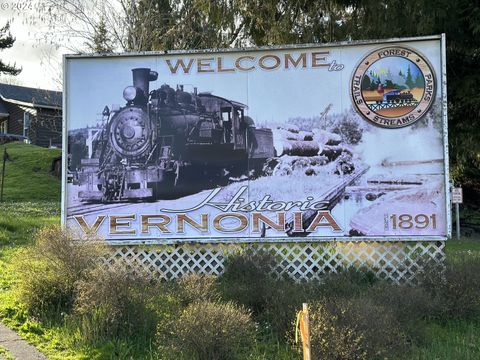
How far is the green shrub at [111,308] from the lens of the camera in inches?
194

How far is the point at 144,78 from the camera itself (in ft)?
25.3

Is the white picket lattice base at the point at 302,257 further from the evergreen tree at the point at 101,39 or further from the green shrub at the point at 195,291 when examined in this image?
the evergreen tree at the point at 101,39

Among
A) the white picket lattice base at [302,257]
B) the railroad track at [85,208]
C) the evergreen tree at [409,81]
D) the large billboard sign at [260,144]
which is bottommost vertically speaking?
the white picket lattice base at [302,257]

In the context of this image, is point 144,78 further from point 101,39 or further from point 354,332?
point 101,39

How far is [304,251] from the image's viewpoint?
746 centimetres

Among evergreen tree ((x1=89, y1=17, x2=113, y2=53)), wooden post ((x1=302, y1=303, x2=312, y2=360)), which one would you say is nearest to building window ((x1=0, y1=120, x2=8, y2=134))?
evergreen tree ((x1=89, y1=17, x2=113, y2=53))

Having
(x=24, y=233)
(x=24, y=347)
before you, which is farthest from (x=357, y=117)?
(x=24, y=233)

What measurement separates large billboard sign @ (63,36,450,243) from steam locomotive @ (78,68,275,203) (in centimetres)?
2

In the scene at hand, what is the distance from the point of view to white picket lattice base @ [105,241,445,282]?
24.1 feet

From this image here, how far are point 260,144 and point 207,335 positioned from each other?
3.84m

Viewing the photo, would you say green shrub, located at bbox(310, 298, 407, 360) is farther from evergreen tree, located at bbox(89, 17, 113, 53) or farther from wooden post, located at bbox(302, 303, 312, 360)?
evergreen tree, located at bbox(89, 17, 113, 53)

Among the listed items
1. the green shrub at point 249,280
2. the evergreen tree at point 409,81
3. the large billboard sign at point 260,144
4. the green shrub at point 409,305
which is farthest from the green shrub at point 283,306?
the evergreen tree at point 409,81

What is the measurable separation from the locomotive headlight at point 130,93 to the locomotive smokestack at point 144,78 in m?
0.07

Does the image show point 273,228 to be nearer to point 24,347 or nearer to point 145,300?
point 145,300
